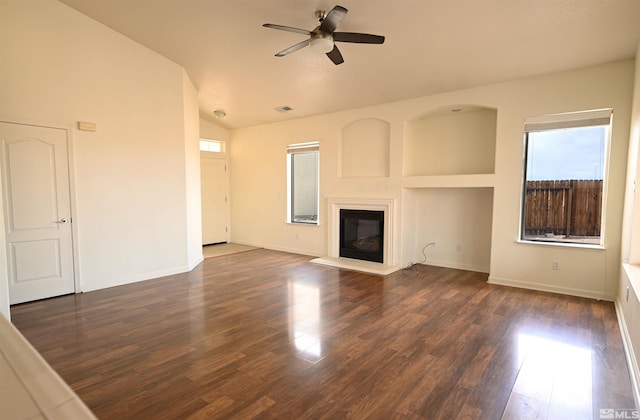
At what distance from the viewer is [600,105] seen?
12.9 feet

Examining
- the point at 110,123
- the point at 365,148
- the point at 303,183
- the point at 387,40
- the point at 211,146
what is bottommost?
the point at 303,183

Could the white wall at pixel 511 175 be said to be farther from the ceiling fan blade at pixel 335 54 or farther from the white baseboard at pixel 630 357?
the ceiling fan blade at pixel 335 54

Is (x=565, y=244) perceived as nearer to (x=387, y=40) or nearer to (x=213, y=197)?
(x=387, y=40)

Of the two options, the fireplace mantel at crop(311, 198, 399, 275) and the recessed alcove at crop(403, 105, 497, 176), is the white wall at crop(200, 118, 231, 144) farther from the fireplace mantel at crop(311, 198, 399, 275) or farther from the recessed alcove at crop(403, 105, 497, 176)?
the recessed alcove at crop(403, 105, 497, 176)

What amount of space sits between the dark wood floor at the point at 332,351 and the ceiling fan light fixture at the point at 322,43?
108 inches

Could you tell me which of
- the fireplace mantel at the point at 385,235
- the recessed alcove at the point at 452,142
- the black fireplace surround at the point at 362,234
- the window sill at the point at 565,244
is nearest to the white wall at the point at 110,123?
the fireplace mantel at the point at 385,235

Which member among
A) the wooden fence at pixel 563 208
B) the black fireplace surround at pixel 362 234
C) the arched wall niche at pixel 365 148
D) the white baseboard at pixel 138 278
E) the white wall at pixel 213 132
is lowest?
the white baseboard at pixel 138 278

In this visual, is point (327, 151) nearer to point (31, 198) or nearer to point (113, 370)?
point (31, 198)

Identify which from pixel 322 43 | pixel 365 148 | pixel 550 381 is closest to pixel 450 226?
pixel 365 148

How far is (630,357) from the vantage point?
8.25 feet

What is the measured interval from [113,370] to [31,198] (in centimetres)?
277

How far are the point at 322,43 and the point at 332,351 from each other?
9.32 ft

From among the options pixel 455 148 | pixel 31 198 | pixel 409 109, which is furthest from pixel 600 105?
pixel 31 198

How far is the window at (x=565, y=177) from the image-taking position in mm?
4164
